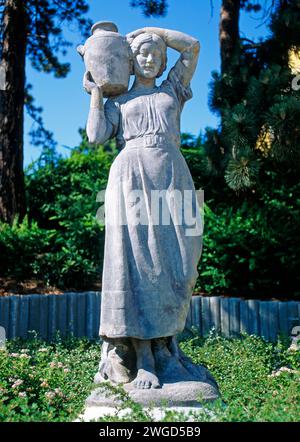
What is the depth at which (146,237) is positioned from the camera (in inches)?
128

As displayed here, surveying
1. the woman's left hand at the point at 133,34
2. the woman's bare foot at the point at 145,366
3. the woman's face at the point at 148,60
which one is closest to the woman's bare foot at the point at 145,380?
the woman's bare foot at the point at 145,366

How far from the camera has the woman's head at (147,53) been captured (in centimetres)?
356

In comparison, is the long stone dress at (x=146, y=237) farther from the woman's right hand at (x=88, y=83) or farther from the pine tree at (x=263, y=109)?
the pine tree at (x=263, y=109)

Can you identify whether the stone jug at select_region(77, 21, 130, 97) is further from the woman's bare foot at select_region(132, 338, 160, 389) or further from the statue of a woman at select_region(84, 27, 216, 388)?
the woman's bare foot at select_region(132, 338, 160, 389)

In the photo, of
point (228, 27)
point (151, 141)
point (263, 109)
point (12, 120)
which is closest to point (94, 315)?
point (263, 109)

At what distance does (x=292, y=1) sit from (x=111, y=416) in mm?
6556

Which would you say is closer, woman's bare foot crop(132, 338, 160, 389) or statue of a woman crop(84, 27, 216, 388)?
woman's bare foot crop(132, 338, 160, 389)

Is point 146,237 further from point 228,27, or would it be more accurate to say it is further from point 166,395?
→ point 228,27

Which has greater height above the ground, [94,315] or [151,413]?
[94,315]

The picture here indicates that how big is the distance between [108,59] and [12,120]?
16.8 feet

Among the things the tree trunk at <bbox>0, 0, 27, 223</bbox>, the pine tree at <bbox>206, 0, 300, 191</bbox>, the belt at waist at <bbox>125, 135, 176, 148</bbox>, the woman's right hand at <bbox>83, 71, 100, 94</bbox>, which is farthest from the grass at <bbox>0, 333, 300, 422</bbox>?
the tree trunk at <bbox>0, 0, 27, 223</bbox>

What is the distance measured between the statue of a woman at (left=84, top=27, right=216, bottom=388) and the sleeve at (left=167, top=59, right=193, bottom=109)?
0.17 ft

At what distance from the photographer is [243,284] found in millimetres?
7215

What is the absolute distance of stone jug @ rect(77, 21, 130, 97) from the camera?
3504 millimetres
